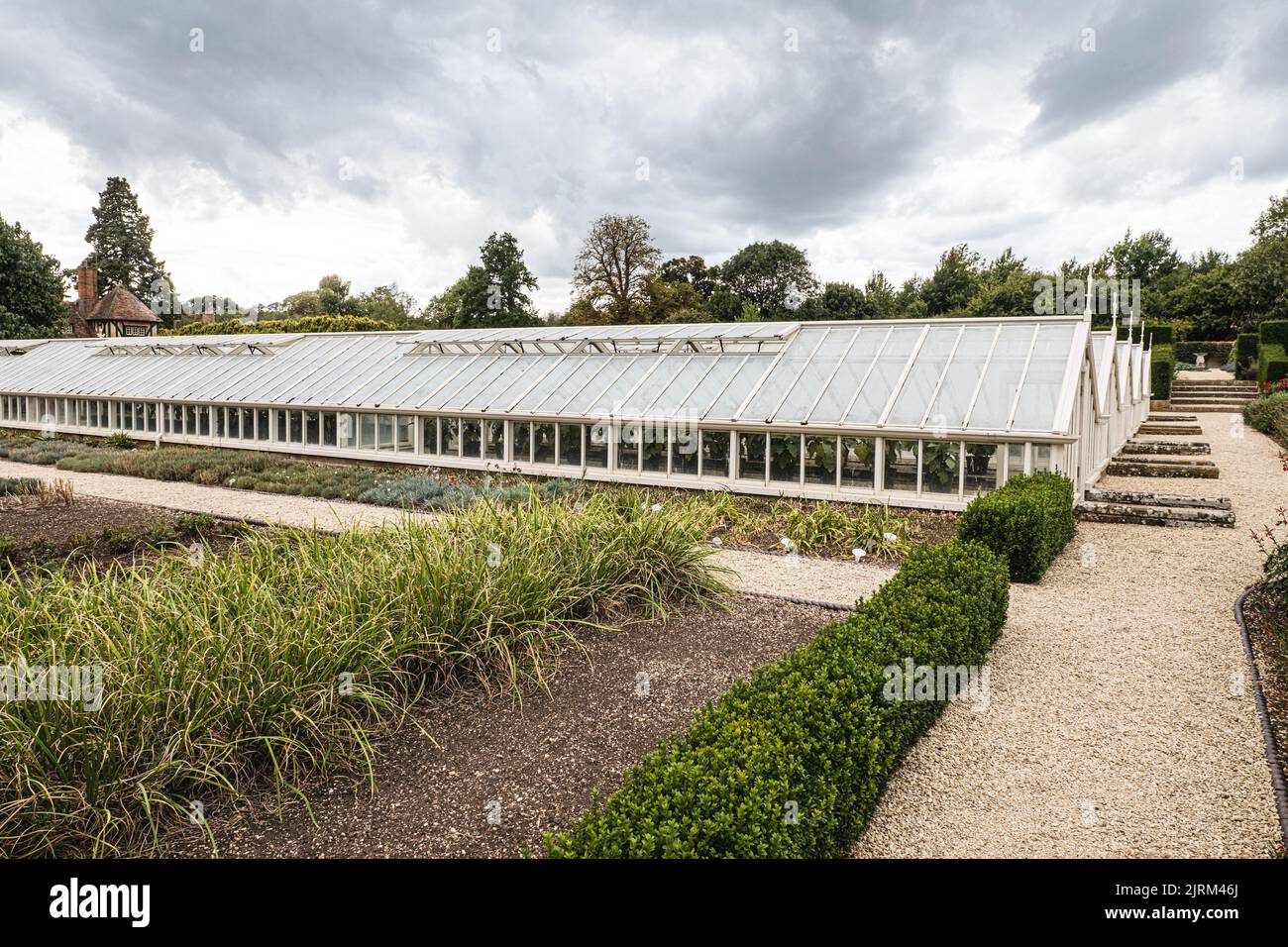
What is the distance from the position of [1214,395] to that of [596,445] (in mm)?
28565

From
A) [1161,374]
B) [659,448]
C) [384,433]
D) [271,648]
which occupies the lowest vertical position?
[271,648]

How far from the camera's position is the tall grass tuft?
142 inches

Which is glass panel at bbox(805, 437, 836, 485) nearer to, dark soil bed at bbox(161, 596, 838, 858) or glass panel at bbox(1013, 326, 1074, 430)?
glass panel at bbox(1013, 326, 1074, 430)

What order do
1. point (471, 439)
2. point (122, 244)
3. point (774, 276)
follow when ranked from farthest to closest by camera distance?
point (122, 244) → point (774, 276) → point (471, 439)

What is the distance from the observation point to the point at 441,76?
39.5ft

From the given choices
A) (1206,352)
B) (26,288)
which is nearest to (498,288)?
(26,288)

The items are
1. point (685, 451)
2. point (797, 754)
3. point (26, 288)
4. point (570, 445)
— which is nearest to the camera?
point (797, 754)

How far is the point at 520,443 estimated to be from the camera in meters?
15.5

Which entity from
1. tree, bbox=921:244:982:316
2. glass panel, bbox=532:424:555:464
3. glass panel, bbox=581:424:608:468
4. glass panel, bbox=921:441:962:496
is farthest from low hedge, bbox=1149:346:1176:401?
glass panel, bbox=532:424:555:464

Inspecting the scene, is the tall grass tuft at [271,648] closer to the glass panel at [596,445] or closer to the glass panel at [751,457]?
the glass panel at [751,457]

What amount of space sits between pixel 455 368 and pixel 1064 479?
43.0ft

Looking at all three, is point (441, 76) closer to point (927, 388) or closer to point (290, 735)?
point (927, 388)

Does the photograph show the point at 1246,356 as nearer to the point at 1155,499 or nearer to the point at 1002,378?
the point at 1155,499

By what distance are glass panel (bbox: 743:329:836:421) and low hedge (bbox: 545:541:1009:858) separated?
7640mm
